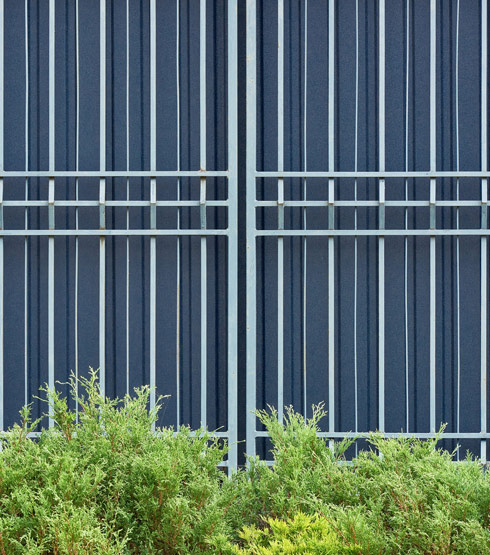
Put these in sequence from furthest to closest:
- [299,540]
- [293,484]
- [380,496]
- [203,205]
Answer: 1. [203,205]
2. [293,484]
3. [380,496]
4. [299,540]

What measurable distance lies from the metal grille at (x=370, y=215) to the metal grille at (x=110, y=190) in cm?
37

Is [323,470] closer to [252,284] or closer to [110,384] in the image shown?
[252,284]

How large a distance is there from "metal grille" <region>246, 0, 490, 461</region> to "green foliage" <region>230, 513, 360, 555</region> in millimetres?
1905

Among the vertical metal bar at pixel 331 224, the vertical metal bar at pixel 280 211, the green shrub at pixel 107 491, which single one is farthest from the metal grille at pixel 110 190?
the green shrub at pixel 107 491

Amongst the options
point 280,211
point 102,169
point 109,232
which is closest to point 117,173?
point 102,169

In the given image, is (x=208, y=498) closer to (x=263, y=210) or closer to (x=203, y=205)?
(x=203, y=205)

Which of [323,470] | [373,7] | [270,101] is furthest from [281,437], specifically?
[373,7]

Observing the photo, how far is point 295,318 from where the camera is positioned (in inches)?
171

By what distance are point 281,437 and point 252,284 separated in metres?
1.33

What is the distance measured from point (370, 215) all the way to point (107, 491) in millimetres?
2492

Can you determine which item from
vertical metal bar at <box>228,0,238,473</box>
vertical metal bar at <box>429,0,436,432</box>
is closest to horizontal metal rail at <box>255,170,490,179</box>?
vertical metal bar at <box>429,0,436,432</box>

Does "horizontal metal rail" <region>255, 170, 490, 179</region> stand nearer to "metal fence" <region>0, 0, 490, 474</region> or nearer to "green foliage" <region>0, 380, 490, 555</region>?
"metal fence" <region>0, 0, 490, 474</region>

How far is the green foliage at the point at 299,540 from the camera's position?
7.43ft

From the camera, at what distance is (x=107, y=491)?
2674 millimetres
